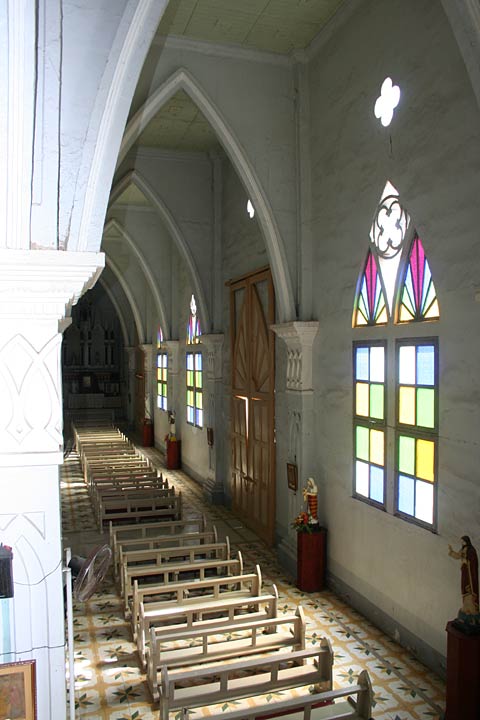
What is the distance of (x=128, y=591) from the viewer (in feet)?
25.3

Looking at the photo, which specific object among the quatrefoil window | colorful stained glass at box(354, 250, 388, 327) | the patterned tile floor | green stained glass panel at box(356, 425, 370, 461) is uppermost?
the quatrefoil window

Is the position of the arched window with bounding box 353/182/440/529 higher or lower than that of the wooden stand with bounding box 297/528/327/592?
higher

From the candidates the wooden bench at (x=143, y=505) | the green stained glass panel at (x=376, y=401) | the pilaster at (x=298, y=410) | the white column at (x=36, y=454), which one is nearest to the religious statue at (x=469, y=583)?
the green stained glass panel at (x=376, y=401)

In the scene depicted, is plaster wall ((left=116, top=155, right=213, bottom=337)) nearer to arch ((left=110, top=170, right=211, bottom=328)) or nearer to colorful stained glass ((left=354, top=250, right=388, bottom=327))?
arch ((left=110, top=170, right=211, bottom=328))

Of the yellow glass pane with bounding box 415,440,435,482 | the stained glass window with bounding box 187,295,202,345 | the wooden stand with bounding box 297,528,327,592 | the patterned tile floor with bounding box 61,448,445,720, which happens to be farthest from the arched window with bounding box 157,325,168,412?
the yellow glass pane with bounding box 415,440,435,482

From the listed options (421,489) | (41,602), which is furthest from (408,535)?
(41,602)

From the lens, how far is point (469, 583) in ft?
18.1

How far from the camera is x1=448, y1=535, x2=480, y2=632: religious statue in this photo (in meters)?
5.50

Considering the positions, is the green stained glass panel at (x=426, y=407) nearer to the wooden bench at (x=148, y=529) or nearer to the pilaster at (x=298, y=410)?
the pilaster at (x=298, y=410)

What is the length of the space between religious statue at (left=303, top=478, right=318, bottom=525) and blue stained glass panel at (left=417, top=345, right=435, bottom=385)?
273 cm

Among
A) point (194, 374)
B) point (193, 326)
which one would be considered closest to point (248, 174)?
point (193, 326)

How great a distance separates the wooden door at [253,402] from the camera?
36.0 feet

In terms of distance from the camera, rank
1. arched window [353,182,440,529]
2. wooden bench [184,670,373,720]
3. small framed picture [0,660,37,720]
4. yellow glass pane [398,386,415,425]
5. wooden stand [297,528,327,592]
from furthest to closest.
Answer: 1. wooden stand [297,528,327,592]
2. yellow glass pane [398,386,415,425]
3. arched window [353,182,440,529]
4. wooden bench [184,670,373,720]
5. small framed picture [0,660,37,720]

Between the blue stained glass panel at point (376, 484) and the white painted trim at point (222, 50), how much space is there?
6.34 m
